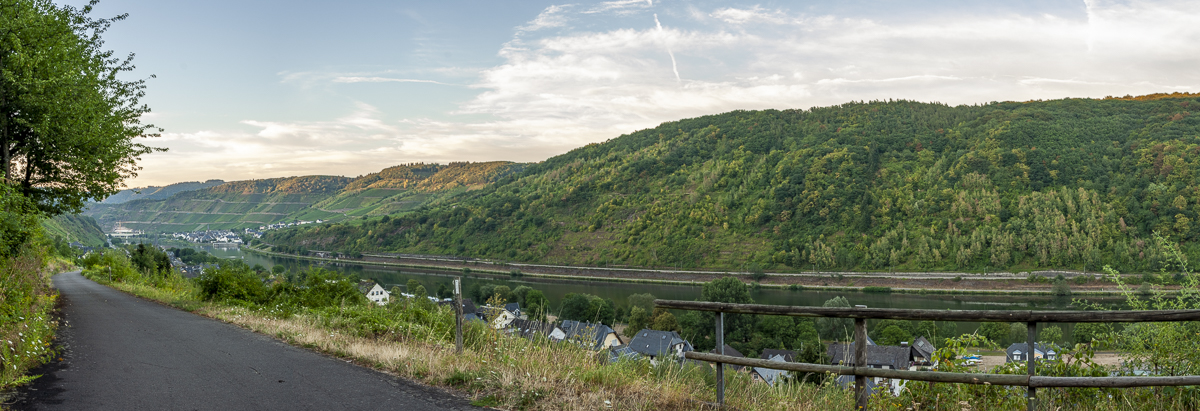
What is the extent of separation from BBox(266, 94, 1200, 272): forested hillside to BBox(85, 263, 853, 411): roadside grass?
8888cm

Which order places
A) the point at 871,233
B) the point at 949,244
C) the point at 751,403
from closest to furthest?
the point at 751,403 < the point at 949,244 < the point at 871,233

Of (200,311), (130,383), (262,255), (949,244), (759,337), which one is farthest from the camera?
(262,255)

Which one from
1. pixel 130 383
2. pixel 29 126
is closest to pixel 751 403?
pixel 130 383

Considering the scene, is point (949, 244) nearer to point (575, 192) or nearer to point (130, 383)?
point (575, 192)

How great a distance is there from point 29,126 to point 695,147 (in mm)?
170756

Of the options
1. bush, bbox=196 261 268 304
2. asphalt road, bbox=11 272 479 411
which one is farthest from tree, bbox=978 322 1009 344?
bush, bbox=196 261 268 304

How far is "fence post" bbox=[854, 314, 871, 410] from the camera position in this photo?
11.6 feet

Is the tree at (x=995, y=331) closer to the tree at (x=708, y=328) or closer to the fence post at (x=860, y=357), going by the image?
the fence post at (x=860, y=357)

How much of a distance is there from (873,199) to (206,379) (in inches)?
4959

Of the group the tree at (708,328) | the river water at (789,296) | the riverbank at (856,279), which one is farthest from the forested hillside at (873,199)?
the tree at (708,328)

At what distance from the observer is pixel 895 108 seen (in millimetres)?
169250

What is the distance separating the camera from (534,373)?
4.70 m

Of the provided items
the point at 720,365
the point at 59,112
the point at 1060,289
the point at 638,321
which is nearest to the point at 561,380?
the point at 720,365

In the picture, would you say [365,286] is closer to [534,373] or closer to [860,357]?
[534,373]
